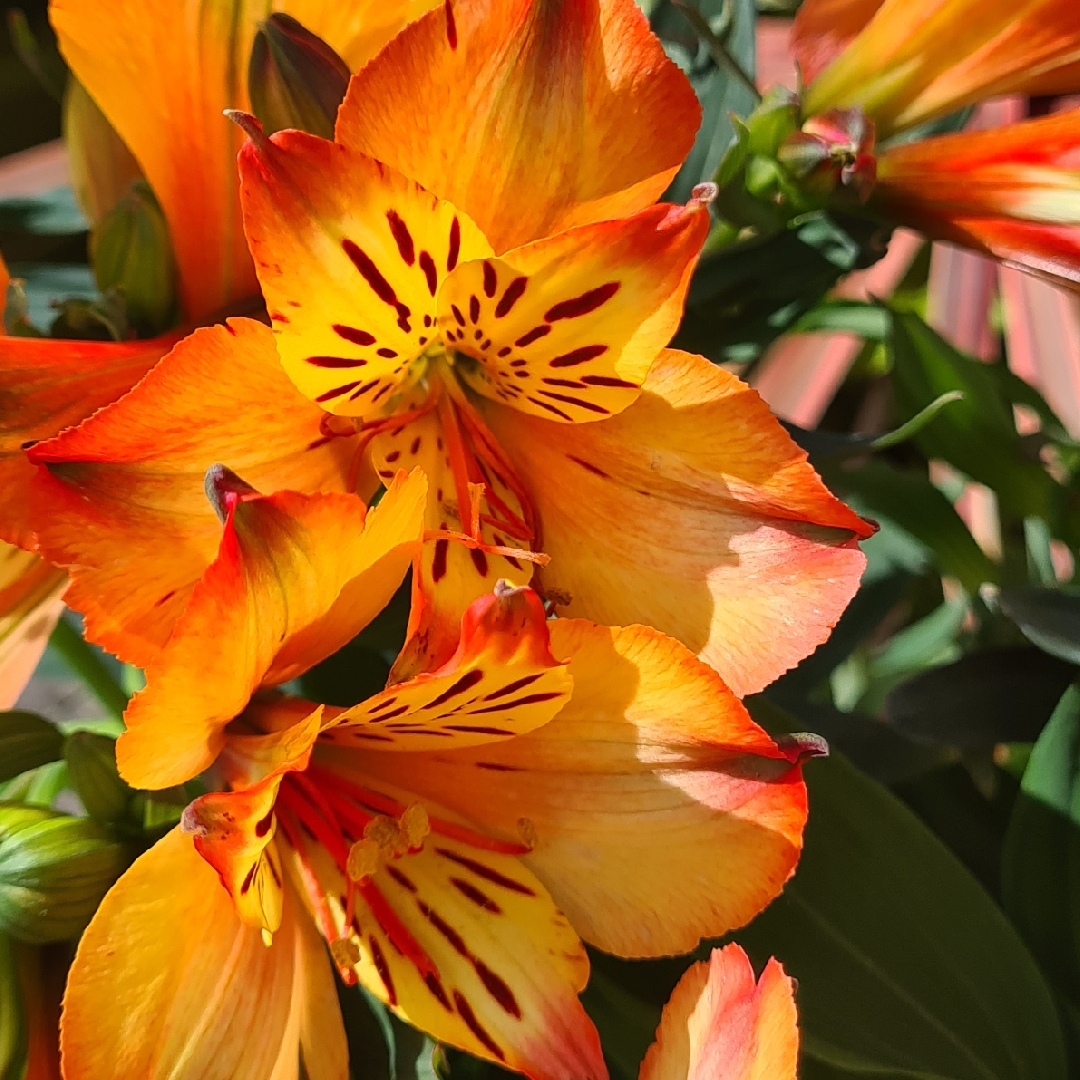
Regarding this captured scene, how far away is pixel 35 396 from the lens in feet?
1.10

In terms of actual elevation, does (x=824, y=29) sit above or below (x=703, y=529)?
above

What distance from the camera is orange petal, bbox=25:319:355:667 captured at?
0.29m

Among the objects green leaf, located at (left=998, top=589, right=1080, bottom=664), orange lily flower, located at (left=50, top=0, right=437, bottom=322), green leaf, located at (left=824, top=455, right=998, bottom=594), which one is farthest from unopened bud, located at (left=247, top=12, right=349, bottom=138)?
green leaf, located at (left=824, top=455, right=998, bottom=594)

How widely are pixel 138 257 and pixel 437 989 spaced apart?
11.9 inches

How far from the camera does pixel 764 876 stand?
→ 0.34 meters

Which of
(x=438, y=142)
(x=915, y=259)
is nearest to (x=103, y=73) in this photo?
(x=438, y=142)

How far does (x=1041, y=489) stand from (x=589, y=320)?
0.52 m

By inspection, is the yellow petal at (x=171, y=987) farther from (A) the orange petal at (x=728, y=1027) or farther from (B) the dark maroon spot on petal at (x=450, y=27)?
(B) the dark maroon spot on petal at (x=450, y=27)

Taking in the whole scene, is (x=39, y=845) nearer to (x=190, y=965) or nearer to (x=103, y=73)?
(x=190, y=965)

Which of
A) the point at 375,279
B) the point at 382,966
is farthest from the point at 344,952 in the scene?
the point at 375,279

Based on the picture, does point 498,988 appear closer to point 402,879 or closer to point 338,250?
point 402,879

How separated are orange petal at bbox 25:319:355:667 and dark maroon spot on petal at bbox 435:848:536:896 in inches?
5.1

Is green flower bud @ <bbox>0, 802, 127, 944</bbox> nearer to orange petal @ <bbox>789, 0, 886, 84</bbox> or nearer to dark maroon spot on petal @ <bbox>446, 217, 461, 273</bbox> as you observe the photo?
dark maroon spot on petal @ <bbox>446, 217, 461, 273</bbox>

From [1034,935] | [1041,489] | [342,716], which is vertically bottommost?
[1034,935]
